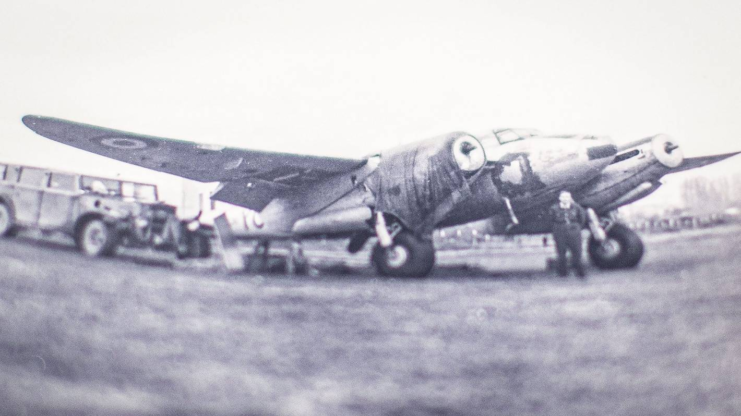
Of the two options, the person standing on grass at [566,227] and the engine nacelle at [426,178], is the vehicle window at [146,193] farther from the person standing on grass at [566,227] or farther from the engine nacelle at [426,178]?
the person standing on grass at [566,227]

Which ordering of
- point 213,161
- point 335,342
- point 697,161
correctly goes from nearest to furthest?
point 335,342 → point 213,161 → point 697,161

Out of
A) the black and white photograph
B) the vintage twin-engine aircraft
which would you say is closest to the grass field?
the black and white photograph

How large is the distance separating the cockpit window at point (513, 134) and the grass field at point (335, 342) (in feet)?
1.49

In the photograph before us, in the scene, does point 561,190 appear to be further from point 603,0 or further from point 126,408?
point 126,408

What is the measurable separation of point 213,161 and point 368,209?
0.61 m

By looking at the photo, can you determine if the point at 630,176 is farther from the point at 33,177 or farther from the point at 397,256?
the point at 33,177

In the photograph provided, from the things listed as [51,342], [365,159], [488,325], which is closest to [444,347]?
[488,325]

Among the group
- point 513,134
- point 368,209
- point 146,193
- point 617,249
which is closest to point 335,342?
point 368,209

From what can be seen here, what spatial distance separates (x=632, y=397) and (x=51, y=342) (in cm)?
204

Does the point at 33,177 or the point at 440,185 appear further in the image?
the point at 440,185

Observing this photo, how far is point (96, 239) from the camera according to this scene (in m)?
1.70

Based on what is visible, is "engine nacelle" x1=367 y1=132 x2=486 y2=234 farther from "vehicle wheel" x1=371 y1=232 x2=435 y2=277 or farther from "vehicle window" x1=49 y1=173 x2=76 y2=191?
"vehicle window" x1=49 y1=173 x2=76 y2=191

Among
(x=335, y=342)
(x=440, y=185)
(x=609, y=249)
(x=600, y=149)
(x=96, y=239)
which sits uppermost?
(x=600, y=149)

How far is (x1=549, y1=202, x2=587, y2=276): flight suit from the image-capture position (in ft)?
6.01
